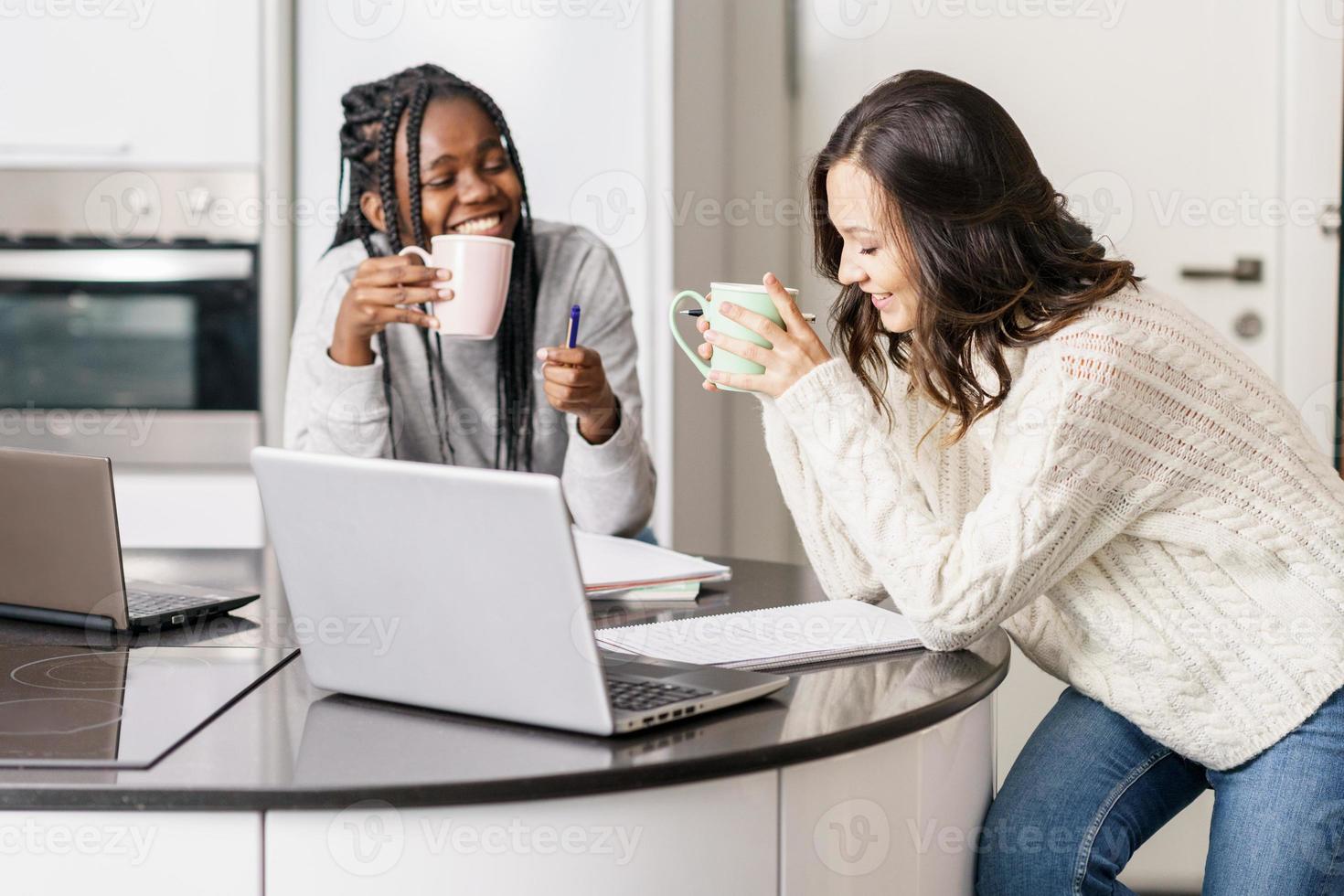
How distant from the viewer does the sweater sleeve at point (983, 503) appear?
106 centimetres

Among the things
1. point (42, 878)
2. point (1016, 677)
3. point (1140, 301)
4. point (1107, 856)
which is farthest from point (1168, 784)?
point (1016, 677)

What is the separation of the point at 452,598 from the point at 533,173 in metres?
1.65

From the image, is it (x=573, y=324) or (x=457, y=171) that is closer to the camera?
(x=573, y=324)

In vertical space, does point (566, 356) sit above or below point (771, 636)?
above

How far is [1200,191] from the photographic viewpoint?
2.49 metres

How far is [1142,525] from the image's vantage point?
3.82 feet

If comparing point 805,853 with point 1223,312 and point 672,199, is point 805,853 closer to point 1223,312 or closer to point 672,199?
point 672,199

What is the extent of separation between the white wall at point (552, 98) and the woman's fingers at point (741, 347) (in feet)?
3.77
